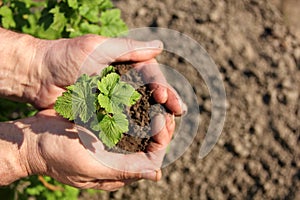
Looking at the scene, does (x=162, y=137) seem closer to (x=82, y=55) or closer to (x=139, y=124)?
(x=139, y=124)

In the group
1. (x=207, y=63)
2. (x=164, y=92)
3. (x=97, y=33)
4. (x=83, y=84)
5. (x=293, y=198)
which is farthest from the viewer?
(x=207, y=63)

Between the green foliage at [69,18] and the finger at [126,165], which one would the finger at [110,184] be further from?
the green foliage at [69,18]

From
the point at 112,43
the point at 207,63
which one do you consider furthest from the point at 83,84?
the point at 207,63

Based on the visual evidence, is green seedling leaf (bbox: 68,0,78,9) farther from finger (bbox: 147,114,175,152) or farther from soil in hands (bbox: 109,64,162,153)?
finger (bbox: 147,114,175,152)

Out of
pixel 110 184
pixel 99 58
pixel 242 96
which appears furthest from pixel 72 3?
pixel 242 96

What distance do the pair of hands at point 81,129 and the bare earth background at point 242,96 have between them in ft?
3.81

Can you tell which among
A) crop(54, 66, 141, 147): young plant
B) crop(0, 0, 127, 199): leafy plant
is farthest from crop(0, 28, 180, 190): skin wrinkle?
crop(54, 66, 141, 147): young plant

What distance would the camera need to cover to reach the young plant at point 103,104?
187cm

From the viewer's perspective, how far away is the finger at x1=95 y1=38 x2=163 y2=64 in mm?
2174

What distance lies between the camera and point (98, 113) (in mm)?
1962

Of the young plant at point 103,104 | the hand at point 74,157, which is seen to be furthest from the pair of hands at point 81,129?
the young plant at point 103,104

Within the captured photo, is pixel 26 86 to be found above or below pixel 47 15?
below

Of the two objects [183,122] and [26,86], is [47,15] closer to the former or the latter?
[26,86]

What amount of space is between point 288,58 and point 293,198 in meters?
0.96
